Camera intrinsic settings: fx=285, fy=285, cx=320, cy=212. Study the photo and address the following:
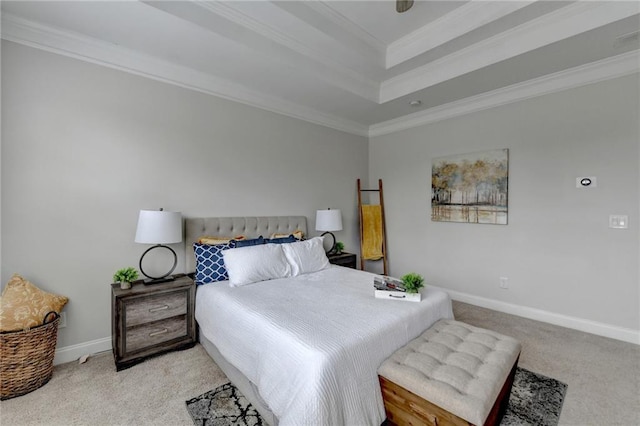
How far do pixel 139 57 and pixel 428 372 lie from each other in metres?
3.37

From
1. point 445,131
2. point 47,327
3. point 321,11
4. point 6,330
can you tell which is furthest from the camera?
point 445,131

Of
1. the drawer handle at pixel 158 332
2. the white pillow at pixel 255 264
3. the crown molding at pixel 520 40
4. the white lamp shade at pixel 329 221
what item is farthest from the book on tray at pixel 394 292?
the crown molding at pixel 520 40

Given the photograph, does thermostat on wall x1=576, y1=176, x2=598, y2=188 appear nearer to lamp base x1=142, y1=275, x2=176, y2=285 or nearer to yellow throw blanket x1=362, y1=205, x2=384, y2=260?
yellow throw blanket x1=362, y1=205, x2=384, y2=260

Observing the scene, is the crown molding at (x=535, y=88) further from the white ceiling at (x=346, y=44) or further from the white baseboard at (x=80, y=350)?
the white baseboard at (x=80, y=350)

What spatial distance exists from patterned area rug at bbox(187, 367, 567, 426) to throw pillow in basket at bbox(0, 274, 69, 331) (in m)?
1.26

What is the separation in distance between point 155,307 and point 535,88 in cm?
438

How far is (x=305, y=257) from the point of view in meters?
3.02

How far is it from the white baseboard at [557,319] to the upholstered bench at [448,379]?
191cm

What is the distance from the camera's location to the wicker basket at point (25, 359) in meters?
1.86

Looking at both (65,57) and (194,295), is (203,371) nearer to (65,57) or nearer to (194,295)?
(194,295)

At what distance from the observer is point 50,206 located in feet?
7.50

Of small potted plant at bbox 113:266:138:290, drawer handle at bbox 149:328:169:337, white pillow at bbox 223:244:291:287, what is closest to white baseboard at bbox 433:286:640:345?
white pillow at bbox 223:244:291:287

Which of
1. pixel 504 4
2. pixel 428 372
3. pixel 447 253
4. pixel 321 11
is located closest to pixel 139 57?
pixel 321 11

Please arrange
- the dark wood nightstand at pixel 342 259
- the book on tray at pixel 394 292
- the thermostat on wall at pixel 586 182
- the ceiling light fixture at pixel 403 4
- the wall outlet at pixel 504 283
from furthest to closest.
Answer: the dark wood nightstand at pixel 342 259, the wall outlet at pixel 504 283, the thermostat on wall at pixel 586 182, the book on tray at pixel 394 292, the ceiling light fixture at pixel 403 4
